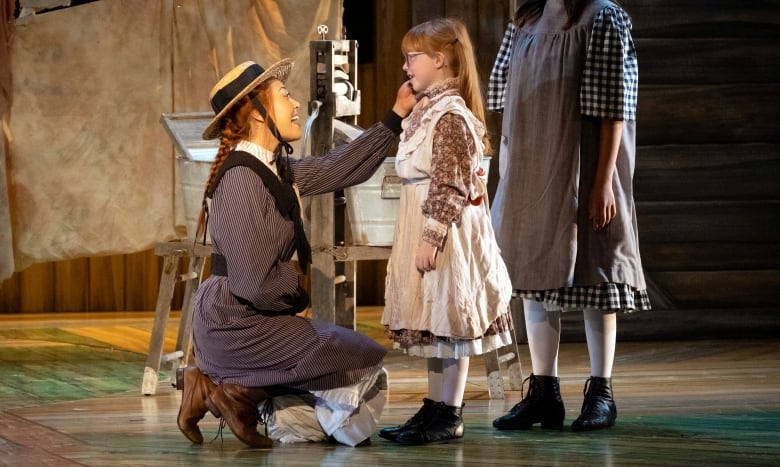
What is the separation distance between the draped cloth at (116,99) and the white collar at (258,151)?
2951 millimetres

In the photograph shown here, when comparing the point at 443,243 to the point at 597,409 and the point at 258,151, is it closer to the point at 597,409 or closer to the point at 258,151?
the point at 258,151

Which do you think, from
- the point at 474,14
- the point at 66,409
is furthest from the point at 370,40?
the point at 66,409

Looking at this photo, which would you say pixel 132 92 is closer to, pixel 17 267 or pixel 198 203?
pixel 17 267

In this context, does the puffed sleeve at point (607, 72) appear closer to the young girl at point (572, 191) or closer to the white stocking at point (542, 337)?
the young girl at point (572, 191)

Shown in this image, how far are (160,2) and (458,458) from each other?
398 cm

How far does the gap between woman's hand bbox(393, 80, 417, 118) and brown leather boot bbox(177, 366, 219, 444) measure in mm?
992

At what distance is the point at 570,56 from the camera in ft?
12.6

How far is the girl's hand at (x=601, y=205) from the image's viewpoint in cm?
380

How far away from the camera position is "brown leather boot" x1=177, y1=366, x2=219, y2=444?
366 centimetres

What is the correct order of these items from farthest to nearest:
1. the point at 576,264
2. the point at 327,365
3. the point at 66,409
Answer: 1. the point at 66,409
2. the point at 576,264
3. the point at 327,365

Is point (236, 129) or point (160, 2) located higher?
point (160, 2)

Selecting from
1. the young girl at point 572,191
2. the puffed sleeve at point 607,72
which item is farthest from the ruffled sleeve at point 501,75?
the puffed sleeve at point 607,72

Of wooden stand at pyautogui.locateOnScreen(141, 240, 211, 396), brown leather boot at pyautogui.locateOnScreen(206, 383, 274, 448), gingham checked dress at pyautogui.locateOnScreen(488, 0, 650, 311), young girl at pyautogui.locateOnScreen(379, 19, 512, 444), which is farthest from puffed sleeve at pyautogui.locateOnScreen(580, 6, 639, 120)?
wooden stand at pyautogui.locateOnScreen(141, 240, 211, 396)

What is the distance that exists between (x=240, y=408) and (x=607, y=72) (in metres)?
1.48
